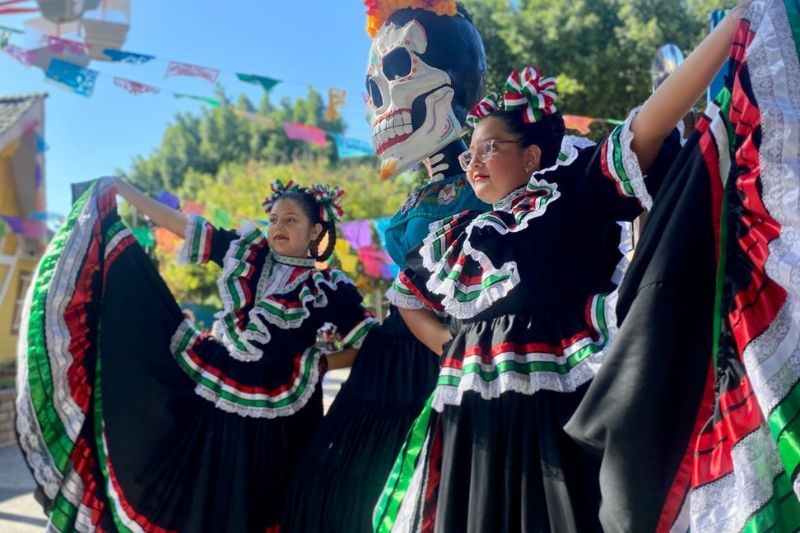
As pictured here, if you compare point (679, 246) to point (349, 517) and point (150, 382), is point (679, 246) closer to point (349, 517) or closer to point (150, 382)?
point (349, 517)

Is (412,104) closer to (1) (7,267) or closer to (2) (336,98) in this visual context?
(2) (336,98)

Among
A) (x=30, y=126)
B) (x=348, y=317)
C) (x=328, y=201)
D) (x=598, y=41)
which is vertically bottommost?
(x=348, y=317)

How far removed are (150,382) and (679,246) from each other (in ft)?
5.63

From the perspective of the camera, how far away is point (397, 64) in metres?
2.36

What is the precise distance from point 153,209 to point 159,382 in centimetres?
64

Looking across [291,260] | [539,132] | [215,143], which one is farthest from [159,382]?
[215,143]

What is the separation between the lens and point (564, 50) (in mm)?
9961

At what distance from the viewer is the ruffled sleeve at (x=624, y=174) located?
1.30 metres

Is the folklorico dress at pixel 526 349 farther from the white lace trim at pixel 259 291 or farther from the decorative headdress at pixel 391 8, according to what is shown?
the decorative headdress at pixel 391 8

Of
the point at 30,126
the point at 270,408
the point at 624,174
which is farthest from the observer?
the point at 30,126

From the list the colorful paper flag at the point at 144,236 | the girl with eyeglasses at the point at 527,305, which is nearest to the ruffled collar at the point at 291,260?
the girl with eyeglasses at the point at 527,305

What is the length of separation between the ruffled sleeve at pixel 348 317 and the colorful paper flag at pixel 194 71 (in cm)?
474

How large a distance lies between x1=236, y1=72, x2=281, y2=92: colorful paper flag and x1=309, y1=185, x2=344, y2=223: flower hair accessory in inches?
156

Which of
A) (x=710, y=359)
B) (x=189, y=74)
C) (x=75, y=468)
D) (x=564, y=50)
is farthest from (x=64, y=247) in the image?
(x=564, y=50)
